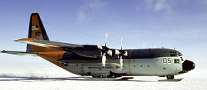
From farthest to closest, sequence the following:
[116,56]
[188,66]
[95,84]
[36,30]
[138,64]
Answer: [36,30] → [116,56] → [138,64] → [188,66] → [95,84]

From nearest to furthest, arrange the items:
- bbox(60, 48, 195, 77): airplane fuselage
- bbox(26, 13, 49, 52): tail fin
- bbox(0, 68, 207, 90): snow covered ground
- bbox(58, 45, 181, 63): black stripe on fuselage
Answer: bbox(0, 68, 207, 90): snow covered ground
bbox(60, 48, 195, 77): airplane fuselage
bbox(58, 45, 181, 63): black stripe on fuselage
bbox(26, 13, 49, 52): tail fin

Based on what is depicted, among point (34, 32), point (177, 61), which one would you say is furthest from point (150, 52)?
point (34, 32)

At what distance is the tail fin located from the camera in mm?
23219

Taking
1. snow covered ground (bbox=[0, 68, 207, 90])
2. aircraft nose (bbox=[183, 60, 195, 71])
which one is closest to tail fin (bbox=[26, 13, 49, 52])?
snow covered ground (bbox=[0, 68, 207, 90])

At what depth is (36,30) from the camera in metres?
23.5

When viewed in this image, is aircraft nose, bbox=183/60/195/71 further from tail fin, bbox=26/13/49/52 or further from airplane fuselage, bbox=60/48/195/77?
tail fin, bbox=26/13/49/52

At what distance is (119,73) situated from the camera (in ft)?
60.2

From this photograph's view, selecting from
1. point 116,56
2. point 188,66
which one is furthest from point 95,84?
point 188,66

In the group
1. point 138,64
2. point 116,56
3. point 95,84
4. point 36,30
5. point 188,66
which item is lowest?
point 95,84

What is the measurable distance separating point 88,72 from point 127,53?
433cm

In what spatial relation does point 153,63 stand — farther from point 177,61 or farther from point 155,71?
point 177,61

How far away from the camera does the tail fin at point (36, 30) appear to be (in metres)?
23.2

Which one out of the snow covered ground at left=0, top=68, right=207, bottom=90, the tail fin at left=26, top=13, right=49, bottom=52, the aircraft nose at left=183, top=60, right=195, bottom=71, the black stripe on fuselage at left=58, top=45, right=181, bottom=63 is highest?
the tail fin at left=26, top=13, right=49, bottom=52

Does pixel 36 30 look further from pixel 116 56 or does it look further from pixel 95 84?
pixel 95 84
